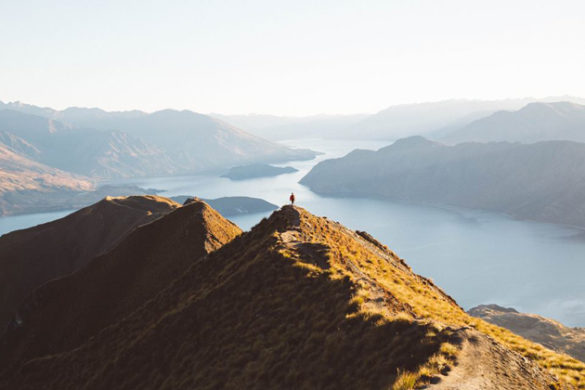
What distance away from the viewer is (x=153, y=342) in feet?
93.5

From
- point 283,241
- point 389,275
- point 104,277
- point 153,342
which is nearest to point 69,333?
point 104,277

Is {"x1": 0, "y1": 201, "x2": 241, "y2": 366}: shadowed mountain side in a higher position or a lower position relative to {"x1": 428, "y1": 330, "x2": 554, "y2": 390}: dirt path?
lower

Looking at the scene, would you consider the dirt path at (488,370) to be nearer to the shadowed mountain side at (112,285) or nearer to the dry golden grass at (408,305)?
the dry golden grass at (408,305)

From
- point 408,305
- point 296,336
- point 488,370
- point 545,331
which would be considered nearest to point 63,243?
point 296,336

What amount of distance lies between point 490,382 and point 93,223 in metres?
102

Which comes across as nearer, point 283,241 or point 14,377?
point 283,241

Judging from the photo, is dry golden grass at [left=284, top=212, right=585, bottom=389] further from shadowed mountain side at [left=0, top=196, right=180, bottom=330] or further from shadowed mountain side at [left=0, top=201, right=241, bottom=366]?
shadowed mountain side at [left=0, top=196, right=180, bottom=330]

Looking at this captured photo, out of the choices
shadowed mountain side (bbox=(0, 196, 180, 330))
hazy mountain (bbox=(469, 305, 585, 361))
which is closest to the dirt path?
shadowed mountain side (bbox=(0, 196, 180, 330))

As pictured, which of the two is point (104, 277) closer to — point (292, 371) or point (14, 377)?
point (14, 377)

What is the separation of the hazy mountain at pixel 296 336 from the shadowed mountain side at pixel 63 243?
48.7 meters

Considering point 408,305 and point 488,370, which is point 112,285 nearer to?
point 408,305

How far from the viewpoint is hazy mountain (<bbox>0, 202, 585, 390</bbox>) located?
15.0m

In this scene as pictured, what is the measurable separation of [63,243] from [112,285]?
4871cm

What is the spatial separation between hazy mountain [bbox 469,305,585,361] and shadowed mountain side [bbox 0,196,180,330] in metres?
102
